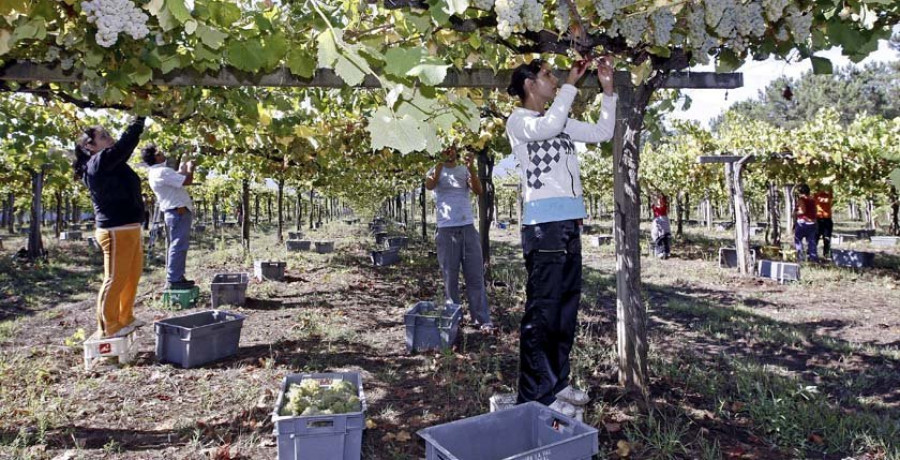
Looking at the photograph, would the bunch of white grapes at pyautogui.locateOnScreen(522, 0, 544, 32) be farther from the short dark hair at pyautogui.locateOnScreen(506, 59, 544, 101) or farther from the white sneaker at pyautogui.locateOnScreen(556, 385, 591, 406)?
the white sneaker at pyautogui.locateOnScreen(556, 385, 591, 406)

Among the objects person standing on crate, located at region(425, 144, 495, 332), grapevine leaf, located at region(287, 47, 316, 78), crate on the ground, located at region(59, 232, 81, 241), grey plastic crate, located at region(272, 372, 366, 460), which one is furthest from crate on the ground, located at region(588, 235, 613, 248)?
crate on the ground, located at region(59, 232, 81, 241)

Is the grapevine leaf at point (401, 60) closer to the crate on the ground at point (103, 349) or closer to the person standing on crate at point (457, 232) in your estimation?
the person standing on crate at point (457, 232)

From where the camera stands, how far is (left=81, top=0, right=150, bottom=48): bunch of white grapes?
1.91 metres

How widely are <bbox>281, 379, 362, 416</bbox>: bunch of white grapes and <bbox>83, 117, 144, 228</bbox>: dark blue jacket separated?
275cm

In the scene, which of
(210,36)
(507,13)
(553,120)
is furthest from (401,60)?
(553,120)

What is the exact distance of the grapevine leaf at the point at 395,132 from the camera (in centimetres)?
108

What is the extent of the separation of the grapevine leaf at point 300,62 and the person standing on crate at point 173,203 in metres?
4.67

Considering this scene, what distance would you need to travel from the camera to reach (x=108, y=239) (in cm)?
452

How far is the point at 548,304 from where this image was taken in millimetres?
3066

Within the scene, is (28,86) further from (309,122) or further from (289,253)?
(289,253)

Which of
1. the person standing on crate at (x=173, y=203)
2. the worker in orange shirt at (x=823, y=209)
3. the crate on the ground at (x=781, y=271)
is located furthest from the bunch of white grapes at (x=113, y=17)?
the worker in orange shirt at (x=823, y=209)

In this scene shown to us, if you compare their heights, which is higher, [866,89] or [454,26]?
[866,89]

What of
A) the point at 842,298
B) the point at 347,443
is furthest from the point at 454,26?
the point at 842,298

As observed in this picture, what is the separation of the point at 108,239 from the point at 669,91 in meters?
5.62
